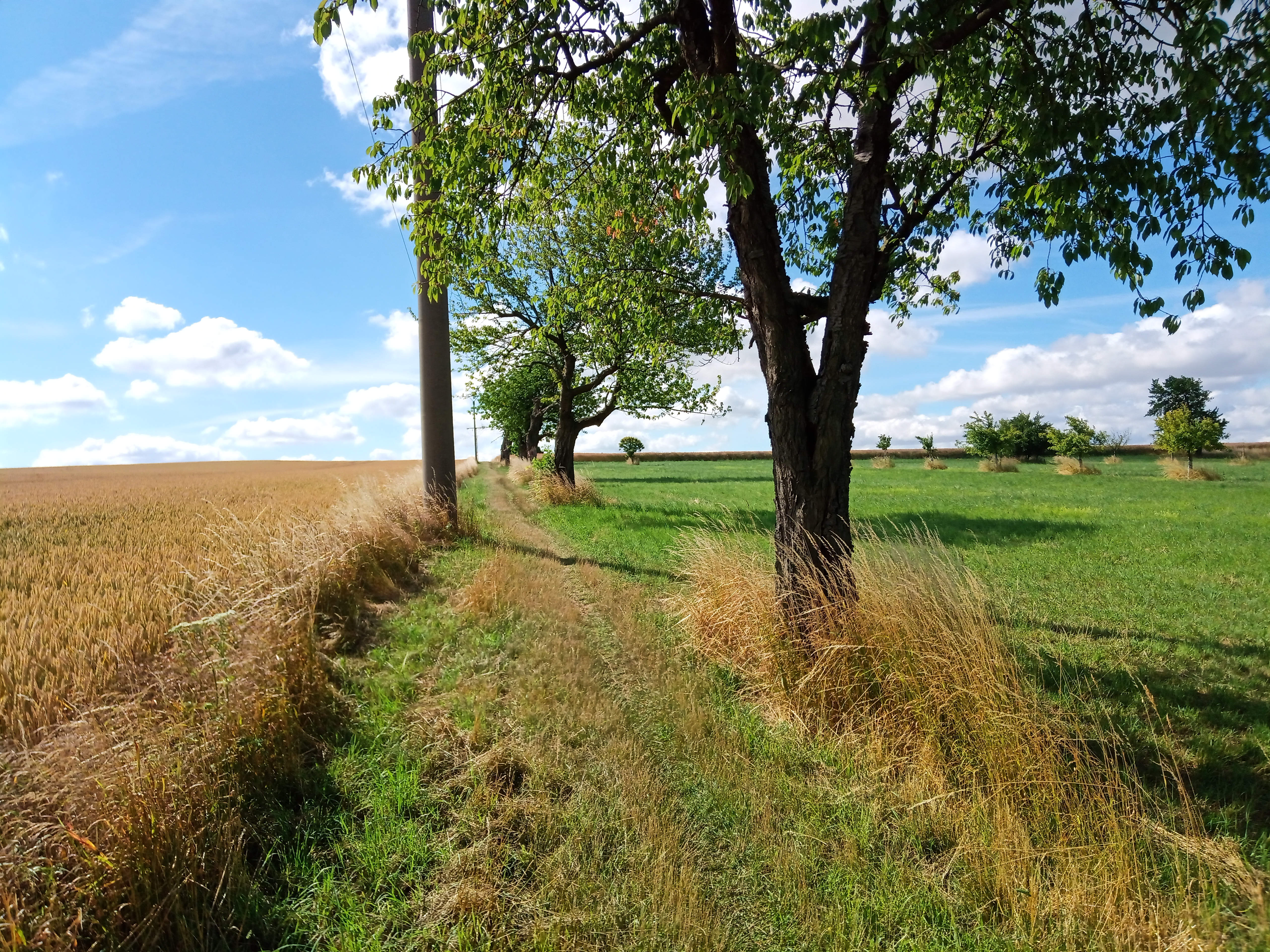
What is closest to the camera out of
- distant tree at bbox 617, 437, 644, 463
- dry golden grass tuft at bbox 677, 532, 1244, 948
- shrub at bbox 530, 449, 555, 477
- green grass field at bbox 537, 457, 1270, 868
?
dry golden grass tuft at bbox 677, 532, 1244, 948

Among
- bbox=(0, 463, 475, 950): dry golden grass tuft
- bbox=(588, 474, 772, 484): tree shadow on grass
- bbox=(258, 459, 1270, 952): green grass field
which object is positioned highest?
bbox=(588, 474, 772, 484): tree shadow on grass

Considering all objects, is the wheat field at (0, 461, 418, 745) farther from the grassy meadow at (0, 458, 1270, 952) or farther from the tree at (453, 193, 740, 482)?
the tree at (453, 193, 740, 482)

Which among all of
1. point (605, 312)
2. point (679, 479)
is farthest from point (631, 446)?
point (605, 312)

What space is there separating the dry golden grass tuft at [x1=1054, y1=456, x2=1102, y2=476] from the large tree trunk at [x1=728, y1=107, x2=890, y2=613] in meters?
36.5

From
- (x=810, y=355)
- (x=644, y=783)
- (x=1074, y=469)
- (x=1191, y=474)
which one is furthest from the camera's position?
(x=1074, y=469)

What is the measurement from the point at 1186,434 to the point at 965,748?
1660 inches

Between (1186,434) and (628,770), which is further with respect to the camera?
(1186,434)

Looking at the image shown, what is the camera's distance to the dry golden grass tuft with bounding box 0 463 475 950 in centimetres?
280

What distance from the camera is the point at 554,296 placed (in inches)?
488

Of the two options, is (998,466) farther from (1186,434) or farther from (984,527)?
(984,527)

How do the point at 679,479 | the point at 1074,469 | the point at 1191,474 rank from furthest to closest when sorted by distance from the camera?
1. the point at 679,479
2. the point at 1074,469
3. the point at 1191,474

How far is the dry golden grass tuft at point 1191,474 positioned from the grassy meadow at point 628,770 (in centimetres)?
2871

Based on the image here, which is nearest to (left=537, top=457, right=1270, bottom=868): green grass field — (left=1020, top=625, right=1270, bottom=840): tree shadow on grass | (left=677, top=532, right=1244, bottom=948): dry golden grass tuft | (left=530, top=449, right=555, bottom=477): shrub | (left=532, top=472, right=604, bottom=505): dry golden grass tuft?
(left=1020, top=625, right=1270, bottom=840): tree shadow on grass

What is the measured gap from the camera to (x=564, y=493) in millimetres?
20797
